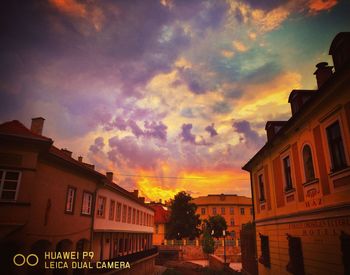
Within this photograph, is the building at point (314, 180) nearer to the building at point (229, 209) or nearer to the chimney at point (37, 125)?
the chimney at point (37, 125)

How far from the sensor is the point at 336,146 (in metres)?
9.46

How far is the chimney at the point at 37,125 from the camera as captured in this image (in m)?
18.1

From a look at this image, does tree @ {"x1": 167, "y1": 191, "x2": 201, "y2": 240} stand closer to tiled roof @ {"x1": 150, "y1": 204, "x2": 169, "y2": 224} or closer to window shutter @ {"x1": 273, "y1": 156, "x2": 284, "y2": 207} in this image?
tiled roof @ {"x1": 150, "y1": 204, "x2": 169, "y2": 224}

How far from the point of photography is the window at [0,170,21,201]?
Answer: 42.5 feet

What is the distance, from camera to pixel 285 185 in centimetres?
1376

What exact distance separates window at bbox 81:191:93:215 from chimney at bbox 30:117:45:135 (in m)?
5.20

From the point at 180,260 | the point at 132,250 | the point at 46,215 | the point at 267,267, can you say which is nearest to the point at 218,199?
the point at 180,260

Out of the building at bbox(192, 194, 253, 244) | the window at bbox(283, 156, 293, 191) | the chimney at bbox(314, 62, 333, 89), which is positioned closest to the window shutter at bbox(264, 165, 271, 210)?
the window at bbox(283, 156, 293, 191)

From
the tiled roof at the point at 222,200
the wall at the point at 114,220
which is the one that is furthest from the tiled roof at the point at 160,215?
the wall at the point at 114,220

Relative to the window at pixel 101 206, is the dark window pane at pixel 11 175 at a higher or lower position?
higher

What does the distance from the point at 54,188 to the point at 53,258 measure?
3.94 m

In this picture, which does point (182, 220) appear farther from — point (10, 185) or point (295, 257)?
point (10, 185)

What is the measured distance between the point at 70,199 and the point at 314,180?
14.0 metres

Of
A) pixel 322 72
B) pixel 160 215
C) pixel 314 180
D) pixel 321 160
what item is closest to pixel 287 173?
pixel 314 180
